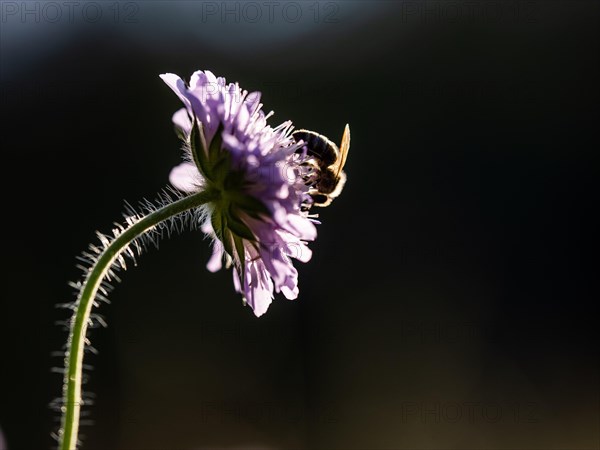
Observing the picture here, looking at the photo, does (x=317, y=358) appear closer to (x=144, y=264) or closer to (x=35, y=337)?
(x=144, y=264)

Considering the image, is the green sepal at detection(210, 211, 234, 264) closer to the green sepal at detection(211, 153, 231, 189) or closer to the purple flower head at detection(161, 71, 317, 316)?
the purple flower head at detection(161, 71, 317, 316)

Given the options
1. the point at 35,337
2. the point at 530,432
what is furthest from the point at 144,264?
the point at 530,432

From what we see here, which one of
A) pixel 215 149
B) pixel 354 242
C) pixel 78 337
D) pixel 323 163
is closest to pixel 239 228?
pixel 215 149

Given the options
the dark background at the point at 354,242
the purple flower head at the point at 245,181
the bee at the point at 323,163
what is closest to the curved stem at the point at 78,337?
the purple flower head at the point at 245,181

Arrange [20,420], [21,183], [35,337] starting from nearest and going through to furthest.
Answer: [20,420]
[35,337]
[21,183]

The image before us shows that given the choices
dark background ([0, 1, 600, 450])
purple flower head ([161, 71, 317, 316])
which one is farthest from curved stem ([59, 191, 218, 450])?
dark background ([0, 1, 600, 450])

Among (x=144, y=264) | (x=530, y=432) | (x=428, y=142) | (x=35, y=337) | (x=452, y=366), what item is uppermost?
(x=428, y=142)

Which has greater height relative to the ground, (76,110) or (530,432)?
(76,110)
